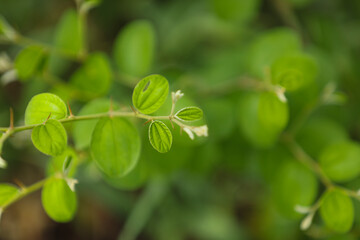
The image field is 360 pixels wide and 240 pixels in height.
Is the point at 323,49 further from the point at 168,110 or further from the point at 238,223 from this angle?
the point at 238,223

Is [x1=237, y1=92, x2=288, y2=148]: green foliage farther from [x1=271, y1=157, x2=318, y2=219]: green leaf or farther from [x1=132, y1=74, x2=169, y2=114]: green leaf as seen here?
[x1=132, y1=74, x2=169, y2=114]: green leaf

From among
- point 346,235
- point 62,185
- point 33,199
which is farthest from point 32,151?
point 346,235

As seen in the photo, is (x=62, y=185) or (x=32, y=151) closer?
(x=62, y=185)

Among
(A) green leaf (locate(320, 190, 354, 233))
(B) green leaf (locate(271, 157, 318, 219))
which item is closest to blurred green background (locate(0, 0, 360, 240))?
(B) green leaf (locate(271, 157, 318, 219))

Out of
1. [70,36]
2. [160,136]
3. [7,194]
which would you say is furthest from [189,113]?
[70,36]

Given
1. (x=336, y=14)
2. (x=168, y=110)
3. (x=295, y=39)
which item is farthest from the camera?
(x=336, y=14)

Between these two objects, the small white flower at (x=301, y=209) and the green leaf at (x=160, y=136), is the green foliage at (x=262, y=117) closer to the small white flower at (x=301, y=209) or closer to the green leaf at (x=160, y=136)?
the small white flower at (x=301, y=209)
